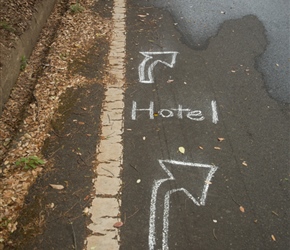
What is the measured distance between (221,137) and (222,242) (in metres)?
1.43

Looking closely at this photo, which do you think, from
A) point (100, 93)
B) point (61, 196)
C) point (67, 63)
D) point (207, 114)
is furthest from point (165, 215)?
point (67, 63)

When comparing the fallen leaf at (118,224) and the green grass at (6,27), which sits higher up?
the green grass at (6,27)

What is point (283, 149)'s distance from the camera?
4242 millimetres

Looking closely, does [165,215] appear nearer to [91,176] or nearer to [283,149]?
[91,176]

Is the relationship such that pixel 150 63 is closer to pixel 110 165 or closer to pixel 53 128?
pixel 53 128

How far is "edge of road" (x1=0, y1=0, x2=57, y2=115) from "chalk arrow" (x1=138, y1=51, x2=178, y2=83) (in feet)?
6.10

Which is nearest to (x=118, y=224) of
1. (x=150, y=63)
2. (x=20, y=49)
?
(x=150, y=63)

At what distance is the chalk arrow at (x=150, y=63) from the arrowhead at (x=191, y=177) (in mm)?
1680

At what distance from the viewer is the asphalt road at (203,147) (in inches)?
135

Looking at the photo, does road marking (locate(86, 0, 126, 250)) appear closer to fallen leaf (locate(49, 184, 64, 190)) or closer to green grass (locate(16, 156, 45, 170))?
fallen leaf (locate(49, 184, 64, 190))

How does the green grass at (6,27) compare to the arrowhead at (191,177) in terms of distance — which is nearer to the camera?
the arrowhead at (191,177)

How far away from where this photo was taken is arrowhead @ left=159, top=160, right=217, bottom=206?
3730 mm

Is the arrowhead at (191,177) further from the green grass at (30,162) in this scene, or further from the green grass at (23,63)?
the green grass at (23,63)

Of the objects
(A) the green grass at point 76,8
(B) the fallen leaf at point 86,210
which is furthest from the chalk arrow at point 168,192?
(A) the green grass at point 76,8
